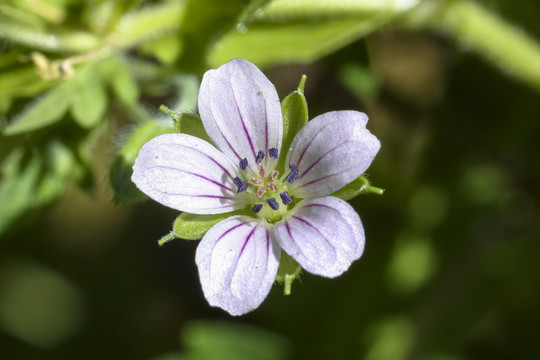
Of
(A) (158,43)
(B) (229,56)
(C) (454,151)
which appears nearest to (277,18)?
(B) (229,56)

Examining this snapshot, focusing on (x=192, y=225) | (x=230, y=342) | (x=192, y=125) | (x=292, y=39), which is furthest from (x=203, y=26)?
(x=230, y=342)

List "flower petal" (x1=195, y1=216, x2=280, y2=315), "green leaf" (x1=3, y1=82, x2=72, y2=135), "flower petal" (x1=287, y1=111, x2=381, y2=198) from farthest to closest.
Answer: "green leaf" (x1=3, y1=82, x2=72, y2=135) → "flower petal" (x1=287, y1=111, x2=381, y2=198) → "flower petal" (x1=195, y1=216, x2=280, y2=315)

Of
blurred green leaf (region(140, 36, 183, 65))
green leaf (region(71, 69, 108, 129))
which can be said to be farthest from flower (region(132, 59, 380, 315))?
blurred green leaf (region(140, 36, 183, 65))

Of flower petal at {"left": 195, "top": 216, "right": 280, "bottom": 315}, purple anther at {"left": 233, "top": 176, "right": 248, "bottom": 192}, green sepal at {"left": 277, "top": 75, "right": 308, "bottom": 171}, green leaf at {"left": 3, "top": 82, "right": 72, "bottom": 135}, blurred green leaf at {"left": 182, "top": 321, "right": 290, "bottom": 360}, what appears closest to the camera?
flower petal at {"left": 195, "top": 216, "right": 280, "bottom": 315}

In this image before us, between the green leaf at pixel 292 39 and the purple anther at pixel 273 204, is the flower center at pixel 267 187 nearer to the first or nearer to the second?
the purple anther at pixel 273 204

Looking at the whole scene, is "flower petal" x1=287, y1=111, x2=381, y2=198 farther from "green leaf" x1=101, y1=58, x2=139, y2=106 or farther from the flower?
"green leaf" x1=101, y1=58, x2=139, y2=106

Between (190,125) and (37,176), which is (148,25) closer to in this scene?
(37,176)
